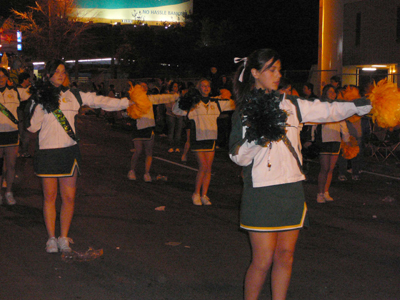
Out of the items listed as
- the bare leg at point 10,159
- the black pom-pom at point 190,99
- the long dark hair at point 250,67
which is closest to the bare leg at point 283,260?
the long dark hair at point 250,67

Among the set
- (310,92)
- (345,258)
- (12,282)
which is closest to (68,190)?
(12,282)

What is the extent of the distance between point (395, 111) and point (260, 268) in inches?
61.6

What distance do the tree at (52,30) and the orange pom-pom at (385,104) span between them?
37.7m

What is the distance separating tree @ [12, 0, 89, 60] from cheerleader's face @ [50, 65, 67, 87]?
3505 cm

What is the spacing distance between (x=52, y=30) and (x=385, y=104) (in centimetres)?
3875

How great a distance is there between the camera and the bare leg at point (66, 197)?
5.79 metres

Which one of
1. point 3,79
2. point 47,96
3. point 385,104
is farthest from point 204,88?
point 385,104

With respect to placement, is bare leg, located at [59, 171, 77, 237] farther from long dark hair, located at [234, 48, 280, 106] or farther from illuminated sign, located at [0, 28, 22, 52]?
illuminated sign, located at [0, 28, 22, 52]

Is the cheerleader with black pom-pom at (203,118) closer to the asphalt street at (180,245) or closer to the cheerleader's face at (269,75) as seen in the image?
the asphalt street at (180,245)

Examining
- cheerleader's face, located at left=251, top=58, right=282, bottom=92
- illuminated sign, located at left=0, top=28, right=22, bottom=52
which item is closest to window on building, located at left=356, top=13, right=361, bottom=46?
illuminated sign, located at left=0, top=28, right=22, bottom=52

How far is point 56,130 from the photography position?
18.5ft

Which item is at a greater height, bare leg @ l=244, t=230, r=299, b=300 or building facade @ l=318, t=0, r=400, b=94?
building facade @ l=318, t=0, r=400, b=94

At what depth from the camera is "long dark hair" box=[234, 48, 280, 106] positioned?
12.2ft

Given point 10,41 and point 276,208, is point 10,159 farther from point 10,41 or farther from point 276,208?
point 10,41
